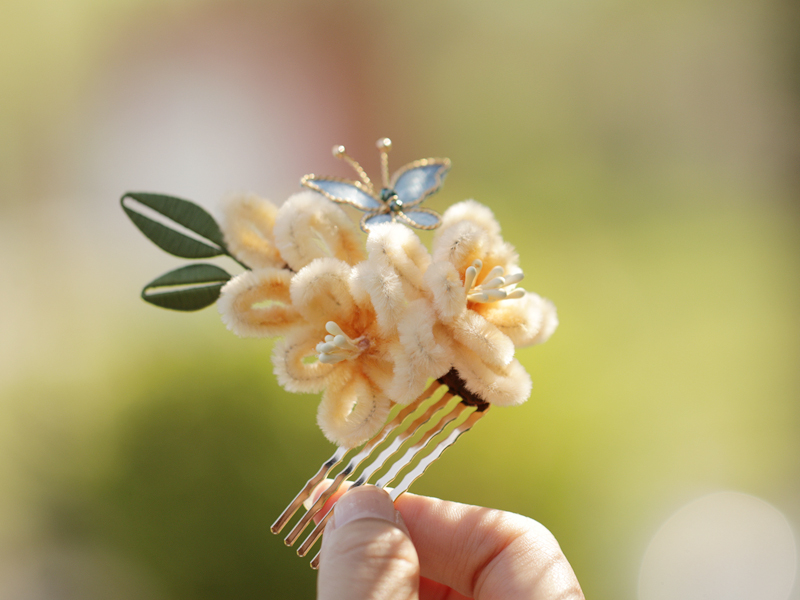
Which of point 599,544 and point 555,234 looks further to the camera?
point 555,234

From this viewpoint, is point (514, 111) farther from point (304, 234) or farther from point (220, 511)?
point (220, 511)

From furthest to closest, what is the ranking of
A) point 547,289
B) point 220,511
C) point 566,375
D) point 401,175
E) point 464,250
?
point 547,289
point 566,375
point 220,511
point 401,175
point 464,250

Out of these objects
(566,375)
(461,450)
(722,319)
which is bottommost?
(461,450)

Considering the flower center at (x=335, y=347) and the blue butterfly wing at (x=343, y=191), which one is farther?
the blue butterfly wing at (x=343, y=191)

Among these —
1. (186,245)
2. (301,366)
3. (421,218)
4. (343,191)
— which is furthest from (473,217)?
(186,245)

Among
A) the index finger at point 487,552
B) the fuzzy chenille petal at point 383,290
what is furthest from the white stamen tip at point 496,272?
the index finger at point 487,552

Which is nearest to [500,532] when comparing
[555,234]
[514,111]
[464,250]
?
[464,250]

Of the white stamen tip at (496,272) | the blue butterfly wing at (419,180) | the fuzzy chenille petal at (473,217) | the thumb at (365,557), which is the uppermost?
the blue butterfly wing at (419,180)

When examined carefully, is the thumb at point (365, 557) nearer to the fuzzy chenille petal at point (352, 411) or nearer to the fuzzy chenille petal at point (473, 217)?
the fuzzy chenille petal at point (352, 411)

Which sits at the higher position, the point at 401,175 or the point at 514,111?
the point at 514,111
